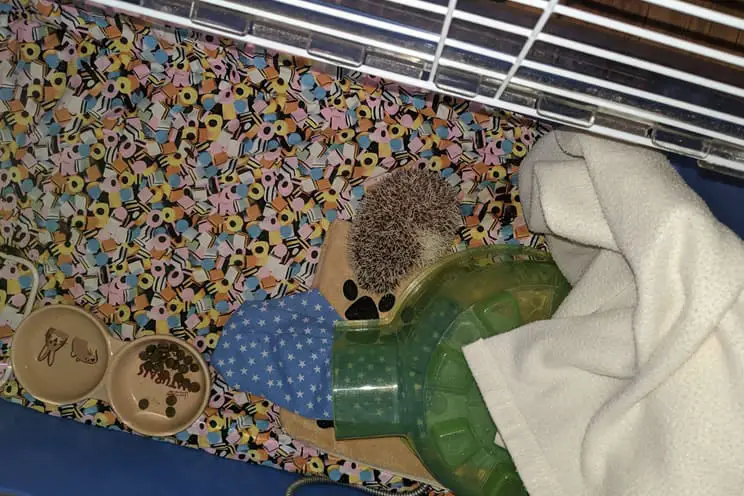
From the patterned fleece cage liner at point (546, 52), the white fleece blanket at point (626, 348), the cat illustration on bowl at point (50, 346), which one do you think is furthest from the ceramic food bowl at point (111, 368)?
the patterned fleece cage liner at point (546, 52)

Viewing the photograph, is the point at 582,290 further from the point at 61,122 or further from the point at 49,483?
the point at 61,122

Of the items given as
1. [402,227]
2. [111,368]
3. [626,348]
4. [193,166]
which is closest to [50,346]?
[111,368]

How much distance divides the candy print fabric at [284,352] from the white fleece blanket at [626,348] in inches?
14.5

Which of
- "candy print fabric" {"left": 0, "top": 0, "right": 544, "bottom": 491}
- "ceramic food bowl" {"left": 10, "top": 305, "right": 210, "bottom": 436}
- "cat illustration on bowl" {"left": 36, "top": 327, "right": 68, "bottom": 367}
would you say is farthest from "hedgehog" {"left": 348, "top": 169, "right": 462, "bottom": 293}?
"cat illustration on bowl" {"left": 36, "top": 327, "right": 68, "bottom": 367}

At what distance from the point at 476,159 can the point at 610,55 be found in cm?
78

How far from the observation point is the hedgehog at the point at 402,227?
1.37 metres

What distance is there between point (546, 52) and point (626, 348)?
1.41 feet

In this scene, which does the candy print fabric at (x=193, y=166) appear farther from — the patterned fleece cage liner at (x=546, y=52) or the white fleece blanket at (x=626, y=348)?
the patterned fleece cage liner at (x=546, y=52)

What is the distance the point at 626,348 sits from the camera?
3.36 feet

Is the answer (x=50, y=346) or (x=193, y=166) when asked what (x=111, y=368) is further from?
(x=193, y=166)

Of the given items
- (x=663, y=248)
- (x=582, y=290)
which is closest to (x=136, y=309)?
(x=582, y=290)

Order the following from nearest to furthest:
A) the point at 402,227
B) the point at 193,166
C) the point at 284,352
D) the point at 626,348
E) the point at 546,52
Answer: the point at 546,52 < the point at 626,348 < the point at 402,227 < the point at 284,352 < the point at 193,166

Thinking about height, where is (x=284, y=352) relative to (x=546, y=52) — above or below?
below

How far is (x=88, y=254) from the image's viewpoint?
163 centimetres
